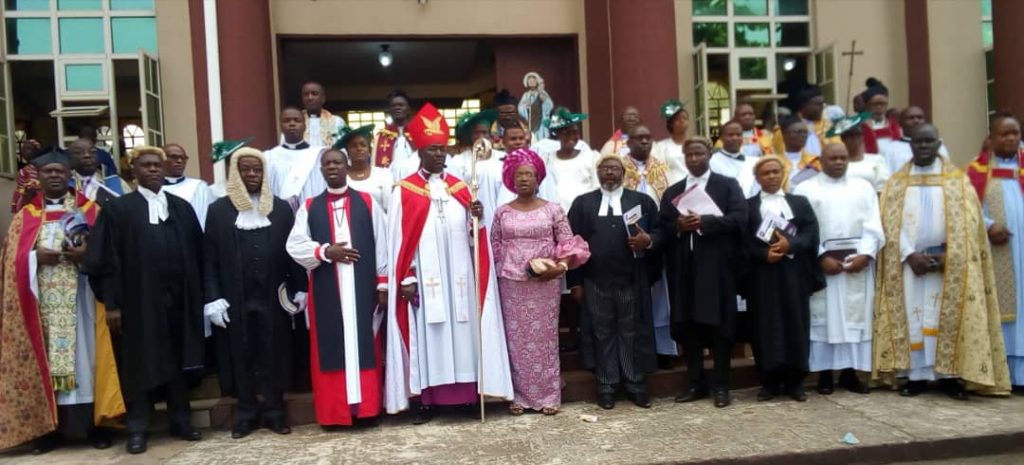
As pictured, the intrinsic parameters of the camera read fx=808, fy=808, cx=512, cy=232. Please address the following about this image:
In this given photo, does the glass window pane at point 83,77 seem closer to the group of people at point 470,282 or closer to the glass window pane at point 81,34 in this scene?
the glass window pane at point 81,34

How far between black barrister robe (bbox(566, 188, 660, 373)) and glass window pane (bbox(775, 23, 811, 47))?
6.41m

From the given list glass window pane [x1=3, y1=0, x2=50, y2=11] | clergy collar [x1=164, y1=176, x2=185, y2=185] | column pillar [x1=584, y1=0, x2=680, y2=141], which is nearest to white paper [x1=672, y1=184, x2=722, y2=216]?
column pillar [x1=584, y1=0, x2=680, y2=141]

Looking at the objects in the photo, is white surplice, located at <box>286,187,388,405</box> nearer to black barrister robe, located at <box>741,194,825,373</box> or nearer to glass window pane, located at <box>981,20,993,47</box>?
black barrister robe, located at <box>741,194,825,373</box>

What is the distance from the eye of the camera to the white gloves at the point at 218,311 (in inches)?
235

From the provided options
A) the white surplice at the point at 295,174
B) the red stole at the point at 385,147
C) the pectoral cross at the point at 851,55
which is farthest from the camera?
the pectoral cross at the point at 851,55

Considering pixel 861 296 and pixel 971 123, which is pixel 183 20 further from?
pixel 971 123

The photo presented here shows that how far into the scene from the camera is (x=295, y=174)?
23.8 feet

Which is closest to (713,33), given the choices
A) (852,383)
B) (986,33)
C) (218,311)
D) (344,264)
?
(986,33)

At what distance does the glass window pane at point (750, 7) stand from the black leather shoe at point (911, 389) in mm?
6663

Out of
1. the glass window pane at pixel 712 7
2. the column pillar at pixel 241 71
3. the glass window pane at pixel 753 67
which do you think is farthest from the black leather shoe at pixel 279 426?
the glass window pane at pixel 712 7

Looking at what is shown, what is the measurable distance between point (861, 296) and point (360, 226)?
414 cm

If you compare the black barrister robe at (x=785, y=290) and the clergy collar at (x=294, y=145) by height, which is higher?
the clergy collar at (x=294, y=145)

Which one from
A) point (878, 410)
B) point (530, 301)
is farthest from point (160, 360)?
point (878, 410)

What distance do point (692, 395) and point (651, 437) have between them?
1076mm
